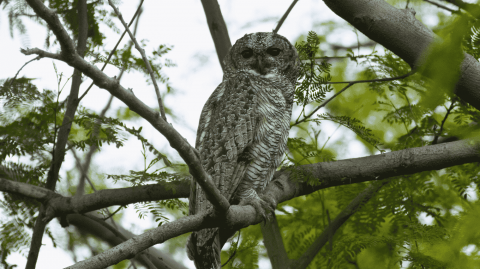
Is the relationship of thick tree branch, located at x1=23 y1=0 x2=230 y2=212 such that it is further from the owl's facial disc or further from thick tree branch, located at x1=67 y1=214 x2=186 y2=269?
the owl's facial disc

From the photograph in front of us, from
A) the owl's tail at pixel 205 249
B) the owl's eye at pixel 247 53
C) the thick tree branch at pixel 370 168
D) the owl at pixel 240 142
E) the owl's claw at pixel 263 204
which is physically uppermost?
the owl's eye at pixel 247 53

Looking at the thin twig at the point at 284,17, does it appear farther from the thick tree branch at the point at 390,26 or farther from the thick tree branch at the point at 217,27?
the thick tree branch at the point at 390,26

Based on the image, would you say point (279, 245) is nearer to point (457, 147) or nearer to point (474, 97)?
point (457, 147)

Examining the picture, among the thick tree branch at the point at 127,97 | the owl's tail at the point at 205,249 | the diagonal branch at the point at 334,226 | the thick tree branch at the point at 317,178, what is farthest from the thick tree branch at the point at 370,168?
the thick tree branch at the point at 127,97

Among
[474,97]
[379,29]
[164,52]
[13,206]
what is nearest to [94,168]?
[13,206]

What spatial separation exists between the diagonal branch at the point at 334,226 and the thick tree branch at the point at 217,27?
1.78m

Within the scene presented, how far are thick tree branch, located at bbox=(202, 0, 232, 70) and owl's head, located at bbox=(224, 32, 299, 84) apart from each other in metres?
0.22

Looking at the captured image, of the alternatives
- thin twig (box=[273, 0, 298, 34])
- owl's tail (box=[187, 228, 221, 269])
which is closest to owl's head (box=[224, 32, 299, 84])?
thin twig (box=[273, 0, 298, 34])

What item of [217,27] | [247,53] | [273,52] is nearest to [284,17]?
[273,52]

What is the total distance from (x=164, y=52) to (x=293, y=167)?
132cm

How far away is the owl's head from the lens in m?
3.45

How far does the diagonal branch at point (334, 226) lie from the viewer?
8.42ft

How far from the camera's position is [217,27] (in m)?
3.72

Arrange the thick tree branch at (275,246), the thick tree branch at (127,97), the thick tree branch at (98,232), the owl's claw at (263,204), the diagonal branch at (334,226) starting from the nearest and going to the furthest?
the thick tree branch at (127,97) → the owl's claw at (263,204) → the diagonal branch at (334,226) → the thick tree branch at (275,246) → the thick tree branch at (98,232)
